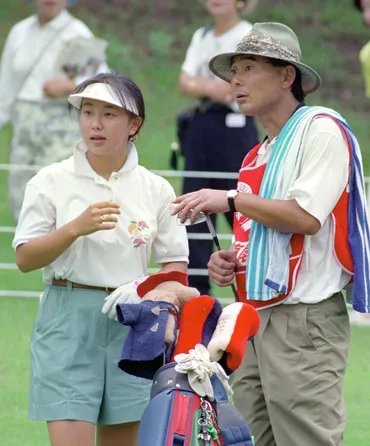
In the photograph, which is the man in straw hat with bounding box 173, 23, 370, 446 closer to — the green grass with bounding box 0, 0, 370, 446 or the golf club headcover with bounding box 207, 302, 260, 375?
the golf club headcover with bounding box 207, 302, 260, 375

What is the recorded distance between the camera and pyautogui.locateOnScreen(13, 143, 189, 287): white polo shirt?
4.61m

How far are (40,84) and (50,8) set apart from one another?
0.61 m

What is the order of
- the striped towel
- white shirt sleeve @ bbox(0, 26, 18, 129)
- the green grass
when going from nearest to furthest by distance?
the striped towel < white shirt sleeve @ bbox(0, 26, 18, 129) < the green grass

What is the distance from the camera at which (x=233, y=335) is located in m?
4.24

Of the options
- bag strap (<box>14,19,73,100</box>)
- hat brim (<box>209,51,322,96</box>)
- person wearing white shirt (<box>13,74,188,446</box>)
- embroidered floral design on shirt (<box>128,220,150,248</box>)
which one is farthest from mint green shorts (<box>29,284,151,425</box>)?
bag strap (<box>14,19,73,100</box>)

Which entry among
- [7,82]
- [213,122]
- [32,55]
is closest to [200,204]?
[213,122]

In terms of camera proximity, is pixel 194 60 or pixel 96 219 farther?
pixel 194 60

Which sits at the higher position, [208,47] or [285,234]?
[208,47]

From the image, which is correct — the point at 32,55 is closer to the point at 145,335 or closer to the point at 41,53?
the point at 41,53

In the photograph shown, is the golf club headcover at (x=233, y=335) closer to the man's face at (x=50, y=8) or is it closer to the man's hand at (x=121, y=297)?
the man's hand at (x=121, y=297)

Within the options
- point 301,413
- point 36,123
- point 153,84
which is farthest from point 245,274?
point 153,84

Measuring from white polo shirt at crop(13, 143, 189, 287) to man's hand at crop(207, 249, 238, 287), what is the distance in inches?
9.3

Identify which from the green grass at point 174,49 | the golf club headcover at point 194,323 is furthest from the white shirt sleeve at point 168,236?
the green grass at point 174,49

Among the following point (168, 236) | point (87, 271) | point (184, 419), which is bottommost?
point (184, 419)
